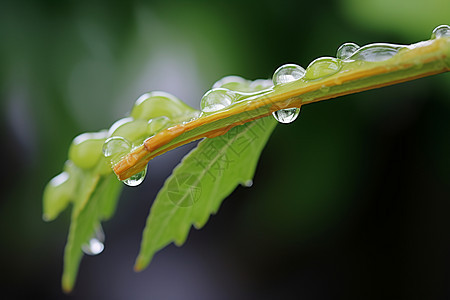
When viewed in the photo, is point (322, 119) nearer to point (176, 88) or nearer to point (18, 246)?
point (176, 88)

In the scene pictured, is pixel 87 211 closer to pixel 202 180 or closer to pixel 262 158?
pixel 202 180

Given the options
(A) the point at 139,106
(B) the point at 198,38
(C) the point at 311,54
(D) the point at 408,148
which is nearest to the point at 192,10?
(B) the point at 198,38

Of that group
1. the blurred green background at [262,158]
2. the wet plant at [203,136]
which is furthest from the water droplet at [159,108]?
the blurred green background at [262,158]

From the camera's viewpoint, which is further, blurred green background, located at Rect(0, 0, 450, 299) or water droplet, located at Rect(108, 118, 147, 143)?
blurred green background, located at Rect(0, 0, 450, 299)

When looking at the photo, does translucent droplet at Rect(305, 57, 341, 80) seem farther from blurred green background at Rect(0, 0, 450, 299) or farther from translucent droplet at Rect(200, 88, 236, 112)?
blurred green background at Rect(0, 0, 450, 299)

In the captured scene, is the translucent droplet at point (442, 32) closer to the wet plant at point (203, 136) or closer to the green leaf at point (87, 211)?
the wet plant at point (203, 136)

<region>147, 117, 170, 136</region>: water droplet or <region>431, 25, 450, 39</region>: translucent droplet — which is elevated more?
<region>147, 117, 170, 136</region>: water droplet

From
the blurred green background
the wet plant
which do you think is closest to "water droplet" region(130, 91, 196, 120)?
the wet plant
